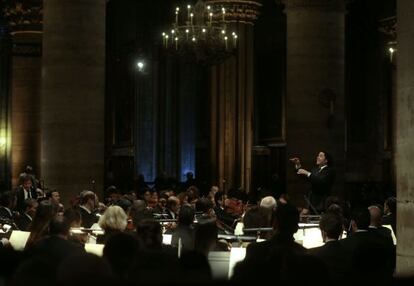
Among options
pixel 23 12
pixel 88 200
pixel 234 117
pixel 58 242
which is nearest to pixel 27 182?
pixel 88 200

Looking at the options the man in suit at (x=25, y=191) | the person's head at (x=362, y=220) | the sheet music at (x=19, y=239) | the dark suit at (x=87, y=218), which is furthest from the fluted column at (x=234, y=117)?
the person's head at (x=362, y=220)

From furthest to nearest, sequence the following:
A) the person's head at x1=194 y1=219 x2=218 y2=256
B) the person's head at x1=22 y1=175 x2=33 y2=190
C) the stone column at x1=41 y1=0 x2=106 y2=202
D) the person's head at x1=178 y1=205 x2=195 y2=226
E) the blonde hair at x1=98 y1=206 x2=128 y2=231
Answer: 1. the stone column at x1=41 y1=0 x2=106 y2=202
2. the person's head at x1=22 y1=175 x2=33 y2=190
3. the person's head at x1=178 y1=205 x2=195 y2=226
4. the blonde hair at x1=98 y1=206 x2=128 y2=231
5. the person's head at x1=194 y1=219 x2=218 y2=256

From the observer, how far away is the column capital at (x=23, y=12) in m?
27.3

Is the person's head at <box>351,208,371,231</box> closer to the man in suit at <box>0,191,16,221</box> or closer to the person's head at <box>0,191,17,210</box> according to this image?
the man in suit at <box>0,191,16,221</box>

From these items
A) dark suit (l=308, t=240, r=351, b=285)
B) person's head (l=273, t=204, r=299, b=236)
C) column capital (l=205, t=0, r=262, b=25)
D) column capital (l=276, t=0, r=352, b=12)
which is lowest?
dark suit (l=308, t=240, r=351, b=285)

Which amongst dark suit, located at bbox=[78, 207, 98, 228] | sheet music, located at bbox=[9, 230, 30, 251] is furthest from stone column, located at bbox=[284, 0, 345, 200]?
sheet music, located at bbox=[9, 230, 30, 251]

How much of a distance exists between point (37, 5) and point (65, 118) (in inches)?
469

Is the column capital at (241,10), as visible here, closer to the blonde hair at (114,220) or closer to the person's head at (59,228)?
the blonde hair at (114,220)

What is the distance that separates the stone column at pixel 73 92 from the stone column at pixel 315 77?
5.27 metres

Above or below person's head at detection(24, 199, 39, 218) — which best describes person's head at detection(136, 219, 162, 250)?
A: above

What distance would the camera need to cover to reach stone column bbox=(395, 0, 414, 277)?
313 inches

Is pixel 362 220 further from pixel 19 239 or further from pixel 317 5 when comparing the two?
pixel 317 5

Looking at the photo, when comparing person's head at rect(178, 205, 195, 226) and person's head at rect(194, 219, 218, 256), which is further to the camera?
person's head at rect(178, 205, 195, 226)

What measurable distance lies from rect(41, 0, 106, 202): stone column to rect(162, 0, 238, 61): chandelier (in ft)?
17.2
